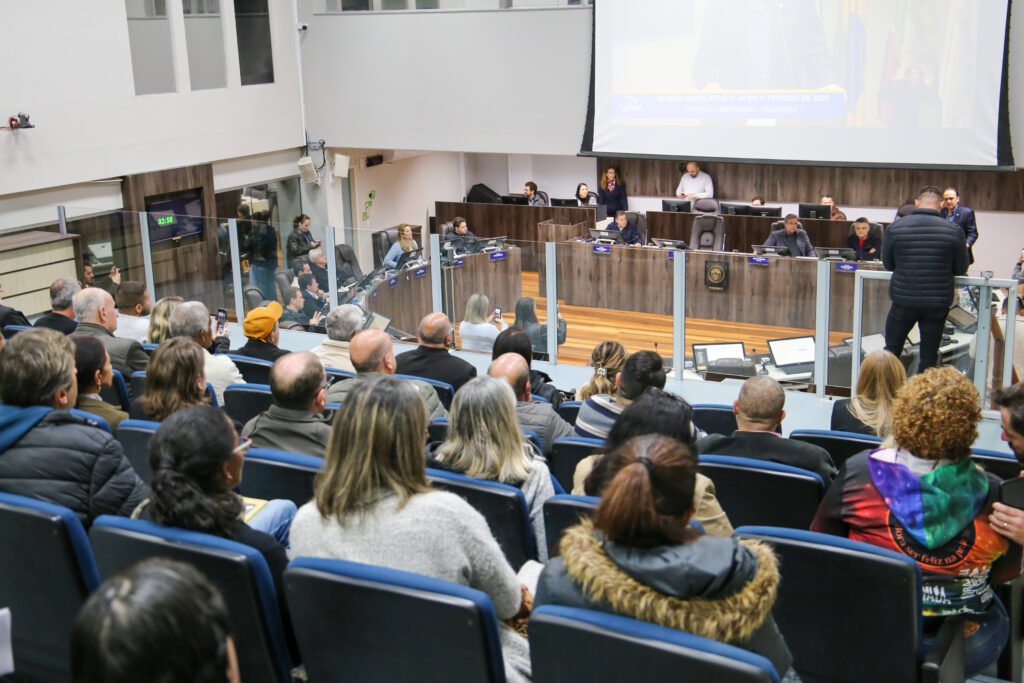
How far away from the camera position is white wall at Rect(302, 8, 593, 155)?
12320 mm

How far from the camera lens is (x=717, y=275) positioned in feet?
25.7

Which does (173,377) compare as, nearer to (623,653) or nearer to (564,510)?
(564,510)

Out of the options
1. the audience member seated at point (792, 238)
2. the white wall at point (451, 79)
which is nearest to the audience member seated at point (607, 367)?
the audience member seated at point (792, 238)

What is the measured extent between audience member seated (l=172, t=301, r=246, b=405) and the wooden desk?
3290 millimetres

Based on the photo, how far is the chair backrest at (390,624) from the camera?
2.16 metres

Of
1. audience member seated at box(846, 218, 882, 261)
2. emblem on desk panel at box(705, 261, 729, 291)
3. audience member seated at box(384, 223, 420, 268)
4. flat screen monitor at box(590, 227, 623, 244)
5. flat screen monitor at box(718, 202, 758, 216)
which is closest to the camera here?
emblem on desk panel at box(705, 261, 729, 291)

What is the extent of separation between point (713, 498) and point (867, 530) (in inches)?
17.2

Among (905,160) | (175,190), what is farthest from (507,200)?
(905,160)

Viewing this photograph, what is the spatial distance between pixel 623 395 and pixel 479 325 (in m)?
4.43

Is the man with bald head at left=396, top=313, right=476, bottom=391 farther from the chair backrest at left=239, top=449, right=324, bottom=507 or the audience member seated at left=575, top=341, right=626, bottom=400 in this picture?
the chair backrest at left=239, top=449, right=324, bottom=507

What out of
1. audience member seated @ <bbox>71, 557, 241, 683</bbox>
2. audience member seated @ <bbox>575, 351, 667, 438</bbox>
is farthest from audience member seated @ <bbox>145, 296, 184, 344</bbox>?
audience member seated @ <bbox>71, 557, 241, 683</bbox>

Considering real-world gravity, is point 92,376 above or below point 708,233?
above

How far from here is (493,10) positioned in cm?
1252

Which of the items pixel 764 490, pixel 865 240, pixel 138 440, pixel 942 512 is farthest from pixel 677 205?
pixel 942 512
